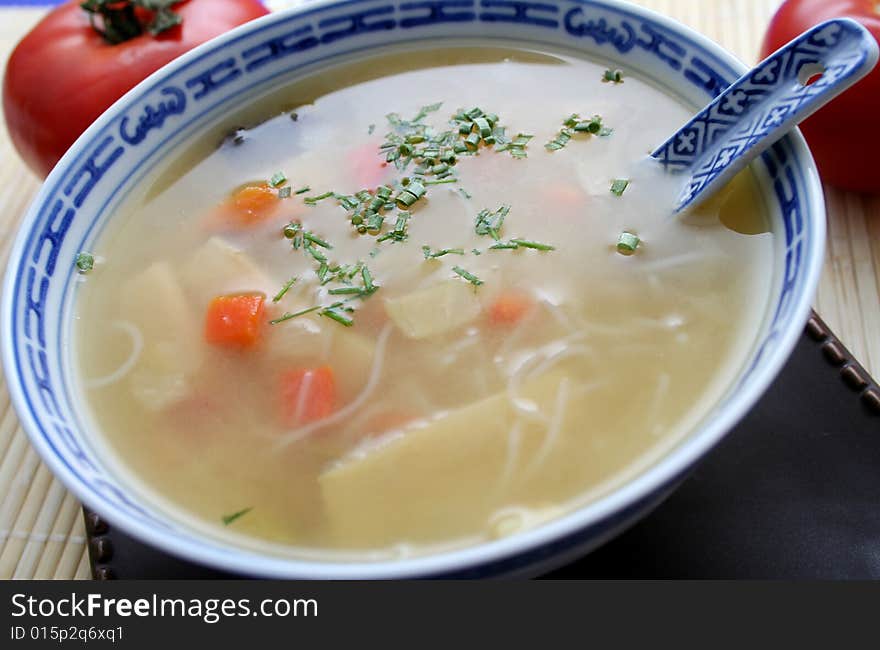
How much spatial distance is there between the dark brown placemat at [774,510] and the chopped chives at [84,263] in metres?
0.45

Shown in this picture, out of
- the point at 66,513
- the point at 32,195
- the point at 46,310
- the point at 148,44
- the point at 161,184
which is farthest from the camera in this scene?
the point at 32,195

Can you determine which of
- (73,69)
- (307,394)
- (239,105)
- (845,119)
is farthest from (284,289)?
(845,119)

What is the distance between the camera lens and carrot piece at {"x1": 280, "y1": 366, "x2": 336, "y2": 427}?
4.48ft

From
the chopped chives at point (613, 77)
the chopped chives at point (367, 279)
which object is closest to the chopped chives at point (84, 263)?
the chopped chives at point (367, 279)

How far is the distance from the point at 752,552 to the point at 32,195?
6.66ft

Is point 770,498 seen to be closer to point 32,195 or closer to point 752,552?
point 752,552

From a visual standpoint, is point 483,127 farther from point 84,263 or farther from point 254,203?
point 84,263

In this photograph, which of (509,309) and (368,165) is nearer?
(509,309)

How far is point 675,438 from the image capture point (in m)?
1.22

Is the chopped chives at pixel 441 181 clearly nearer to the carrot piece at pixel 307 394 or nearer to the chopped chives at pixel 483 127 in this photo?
the chopped chives at pixel 483 127

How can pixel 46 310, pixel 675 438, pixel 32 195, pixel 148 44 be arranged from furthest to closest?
1. pixel 32 195
2. pixel 148 44
3. pixel 46 310
4. pixel 675 438

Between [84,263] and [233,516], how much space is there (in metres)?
0.62

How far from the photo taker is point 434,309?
1439 millimetres

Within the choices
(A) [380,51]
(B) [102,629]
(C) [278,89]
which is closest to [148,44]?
(C) [278,89]
